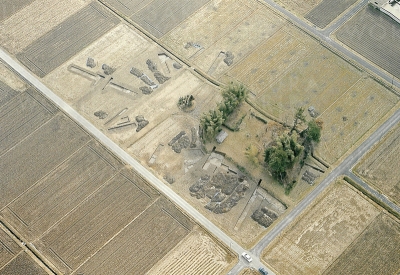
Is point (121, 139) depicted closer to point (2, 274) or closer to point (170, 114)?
point (170, 114)

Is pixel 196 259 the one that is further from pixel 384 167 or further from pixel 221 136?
pixel 384 167

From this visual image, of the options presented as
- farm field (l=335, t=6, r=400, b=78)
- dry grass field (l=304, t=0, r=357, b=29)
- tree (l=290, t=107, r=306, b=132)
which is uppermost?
farm field (l=335, t=6, r=400, b=78)

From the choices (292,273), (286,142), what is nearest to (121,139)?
(286,142)

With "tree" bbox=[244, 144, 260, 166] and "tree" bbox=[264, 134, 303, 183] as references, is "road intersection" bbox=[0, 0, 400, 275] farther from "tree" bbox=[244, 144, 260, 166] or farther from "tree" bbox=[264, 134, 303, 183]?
"tree" bbox=[244, 144, 260, 166]

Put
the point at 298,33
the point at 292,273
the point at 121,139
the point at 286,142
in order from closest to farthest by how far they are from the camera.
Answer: the point at 292,273
the point at 286,142
the point at 121,139
the point at 298,33

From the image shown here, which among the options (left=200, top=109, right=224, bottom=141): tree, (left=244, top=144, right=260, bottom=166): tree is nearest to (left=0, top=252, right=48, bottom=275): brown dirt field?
(left=200, top=109, right=224, bottom=141): tree

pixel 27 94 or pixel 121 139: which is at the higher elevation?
pixel 121 139
